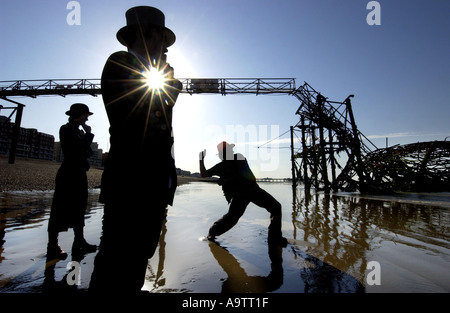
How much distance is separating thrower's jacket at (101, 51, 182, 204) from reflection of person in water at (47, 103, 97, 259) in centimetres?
192

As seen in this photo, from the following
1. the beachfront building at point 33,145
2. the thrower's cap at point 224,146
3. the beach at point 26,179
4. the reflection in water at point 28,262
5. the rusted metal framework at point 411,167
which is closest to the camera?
the reflection in water at point 28,262

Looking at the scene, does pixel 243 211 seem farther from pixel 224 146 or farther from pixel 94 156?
pixel 94 156

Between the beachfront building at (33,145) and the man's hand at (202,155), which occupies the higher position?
the beachfront building at (33,145)

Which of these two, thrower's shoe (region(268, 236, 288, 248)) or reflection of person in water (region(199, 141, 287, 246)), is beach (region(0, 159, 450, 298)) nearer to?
thrower's shoe (region(268, 236, 288, 248))

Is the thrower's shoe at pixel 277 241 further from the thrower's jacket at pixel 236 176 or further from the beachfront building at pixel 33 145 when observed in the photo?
the beachfront building at pixel 33 145

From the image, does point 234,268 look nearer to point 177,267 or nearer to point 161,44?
point 177,267

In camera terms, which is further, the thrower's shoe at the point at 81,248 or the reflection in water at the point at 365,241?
the thrower's shoe at the point at 81,248

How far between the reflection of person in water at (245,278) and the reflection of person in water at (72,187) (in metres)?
1.80

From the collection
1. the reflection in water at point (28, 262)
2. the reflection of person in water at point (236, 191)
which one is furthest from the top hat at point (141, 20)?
the reflection of person in water at point (236, 191)

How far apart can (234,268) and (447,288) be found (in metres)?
1.98

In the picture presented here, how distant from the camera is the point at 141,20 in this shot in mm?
1493

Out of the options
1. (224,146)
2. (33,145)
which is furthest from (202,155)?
(33,145)

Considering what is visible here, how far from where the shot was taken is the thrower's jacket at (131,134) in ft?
4.06
